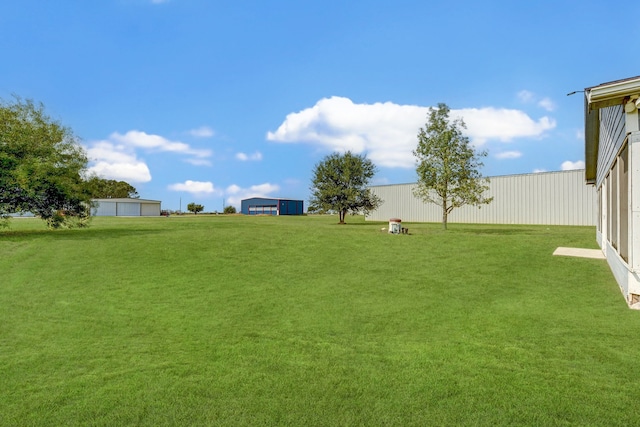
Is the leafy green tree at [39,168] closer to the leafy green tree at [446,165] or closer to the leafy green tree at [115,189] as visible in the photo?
the leafy green tree at [446,165]

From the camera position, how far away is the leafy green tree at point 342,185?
138 feet

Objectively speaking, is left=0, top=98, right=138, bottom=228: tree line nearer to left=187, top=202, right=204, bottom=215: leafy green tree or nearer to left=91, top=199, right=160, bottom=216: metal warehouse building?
left=91, top=199, right=160, bottom=216: metal warehouse building

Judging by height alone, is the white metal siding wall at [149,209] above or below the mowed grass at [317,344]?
above

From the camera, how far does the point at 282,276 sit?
1075cm

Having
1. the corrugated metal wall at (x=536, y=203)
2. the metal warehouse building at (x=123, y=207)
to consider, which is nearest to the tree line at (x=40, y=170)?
the corrugated metal wall at (x=536, y=203)

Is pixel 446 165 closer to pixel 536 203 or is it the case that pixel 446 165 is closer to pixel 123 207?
pixel 536 203

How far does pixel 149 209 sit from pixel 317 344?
249 feet

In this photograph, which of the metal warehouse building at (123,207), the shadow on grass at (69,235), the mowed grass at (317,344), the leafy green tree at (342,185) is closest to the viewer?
the mowed grass at (317,344)

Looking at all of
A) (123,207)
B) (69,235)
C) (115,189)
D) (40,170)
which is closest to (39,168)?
(40,170)

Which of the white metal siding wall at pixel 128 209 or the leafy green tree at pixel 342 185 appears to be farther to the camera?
the white metal siding wall at pixel 128 209

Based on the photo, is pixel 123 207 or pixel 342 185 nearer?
pixel 342 185

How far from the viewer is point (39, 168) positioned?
20.9 metres

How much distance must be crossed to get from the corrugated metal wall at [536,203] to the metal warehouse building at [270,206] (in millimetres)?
44784

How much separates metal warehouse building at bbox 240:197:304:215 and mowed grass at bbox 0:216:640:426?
72567 millimetres
